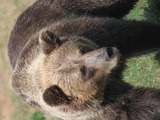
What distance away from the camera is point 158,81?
6.80 metres

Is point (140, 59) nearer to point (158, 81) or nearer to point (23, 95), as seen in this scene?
point (158, 81)

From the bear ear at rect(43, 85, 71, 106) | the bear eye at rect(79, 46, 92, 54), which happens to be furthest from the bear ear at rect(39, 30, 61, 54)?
the bear ear at rect(43, 85, 71, 106)

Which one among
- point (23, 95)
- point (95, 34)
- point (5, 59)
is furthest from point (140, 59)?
point (5, 59)

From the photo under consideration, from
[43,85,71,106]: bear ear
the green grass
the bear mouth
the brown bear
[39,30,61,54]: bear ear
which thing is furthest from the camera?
the green grass

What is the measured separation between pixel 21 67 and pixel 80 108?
1010mm

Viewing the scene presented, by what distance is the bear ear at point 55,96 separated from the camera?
14.9 feet

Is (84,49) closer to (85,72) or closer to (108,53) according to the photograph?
(85,72)

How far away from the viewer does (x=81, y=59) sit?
4645mm

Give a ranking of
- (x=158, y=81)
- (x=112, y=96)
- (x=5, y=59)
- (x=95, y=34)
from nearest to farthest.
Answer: (x=112, y=96) < (x=95, y=34) < (x=158, y=81) < (x=5, y=59)

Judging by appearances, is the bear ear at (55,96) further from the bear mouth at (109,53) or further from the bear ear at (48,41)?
the bear mouth at (109,53)

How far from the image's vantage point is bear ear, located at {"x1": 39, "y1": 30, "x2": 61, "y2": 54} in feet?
15.9

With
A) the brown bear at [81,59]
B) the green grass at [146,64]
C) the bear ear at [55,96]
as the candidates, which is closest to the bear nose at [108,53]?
the brown bear at [81,59]

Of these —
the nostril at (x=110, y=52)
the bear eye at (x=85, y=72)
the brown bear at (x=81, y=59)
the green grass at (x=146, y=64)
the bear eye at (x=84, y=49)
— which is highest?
the nostril at (x=110, y=52)

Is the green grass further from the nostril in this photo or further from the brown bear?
the nostril
